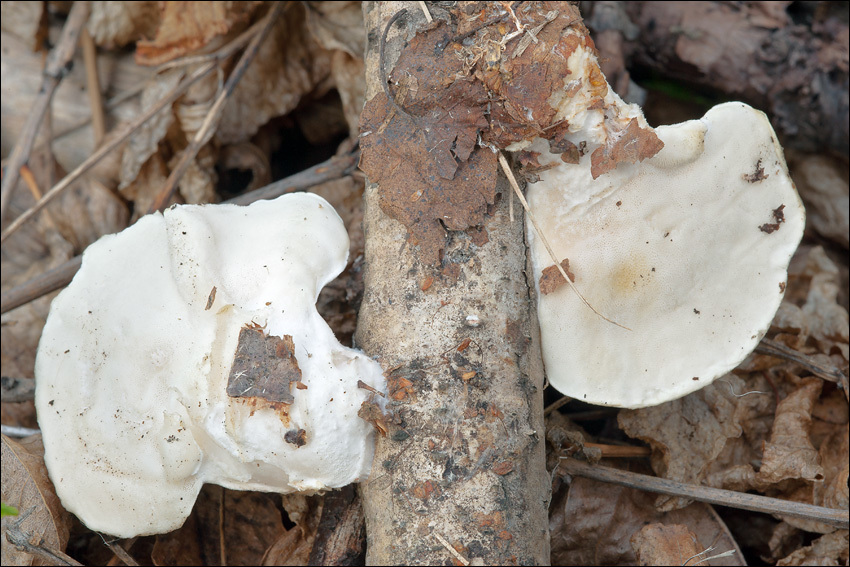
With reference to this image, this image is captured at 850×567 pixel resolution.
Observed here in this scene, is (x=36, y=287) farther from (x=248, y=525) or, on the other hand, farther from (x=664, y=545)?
(x=664, y=545)

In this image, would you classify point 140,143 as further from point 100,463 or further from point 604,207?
point 604,207

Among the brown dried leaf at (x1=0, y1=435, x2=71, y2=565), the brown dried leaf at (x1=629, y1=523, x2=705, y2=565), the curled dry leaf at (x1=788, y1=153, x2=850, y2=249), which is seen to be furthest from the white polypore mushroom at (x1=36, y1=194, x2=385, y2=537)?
the curled dry leaf at (x1=788, y1=153, x2=850, y2=249)

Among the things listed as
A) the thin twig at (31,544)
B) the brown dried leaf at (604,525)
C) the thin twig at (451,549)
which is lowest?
the brown dried leaf at (604,525)

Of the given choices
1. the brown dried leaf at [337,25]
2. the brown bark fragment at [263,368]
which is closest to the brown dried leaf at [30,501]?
the brown bark fragment at [263,368]

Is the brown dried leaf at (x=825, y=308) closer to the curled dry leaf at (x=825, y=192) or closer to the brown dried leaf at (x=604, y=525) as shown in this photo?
the curled dry leaf at (x=825, y=192)

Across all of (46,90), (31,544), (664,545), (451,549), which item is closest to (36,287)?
(31,544)

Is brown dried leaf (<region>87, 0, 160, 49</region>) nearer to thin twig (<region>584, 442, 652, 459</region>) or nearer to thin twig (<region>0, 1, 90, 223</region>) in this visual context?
thin twig (<region>0, 1, 90, 223</region>)
